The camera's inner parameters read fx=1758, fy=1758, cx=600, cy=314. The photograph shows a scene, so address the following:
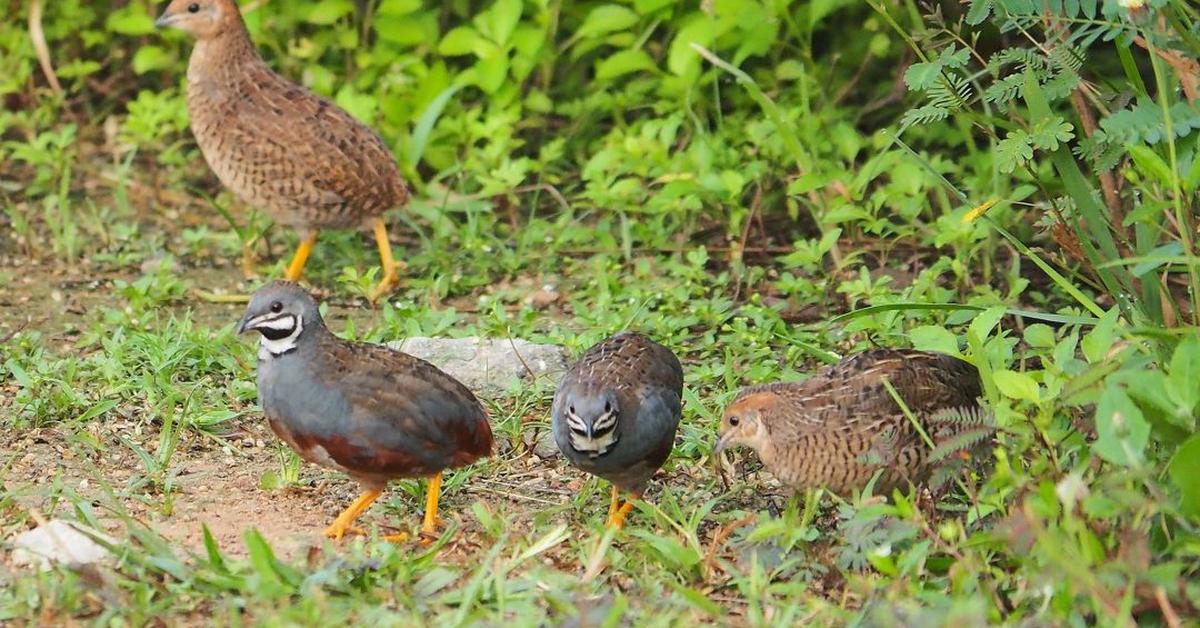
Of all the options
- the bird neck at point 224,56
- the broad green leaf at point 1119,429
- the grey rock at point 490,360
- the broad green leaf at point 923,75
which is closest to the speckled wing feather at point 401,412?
the grey rock at point 490,360

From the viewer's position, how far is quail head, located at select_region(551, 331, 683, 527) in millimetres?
4879

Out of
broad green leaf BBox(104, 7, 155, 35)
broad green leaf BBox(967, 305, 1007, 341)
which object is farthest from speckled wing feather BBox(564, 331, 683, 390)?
broad green leaf BBox(104, 7, 155, 35)

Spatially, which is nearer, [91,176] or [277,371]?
[277,371]

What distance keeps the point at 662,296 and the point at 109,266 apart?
2380mm

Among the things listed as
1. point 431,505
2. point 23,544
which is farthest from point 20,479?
point 431,505

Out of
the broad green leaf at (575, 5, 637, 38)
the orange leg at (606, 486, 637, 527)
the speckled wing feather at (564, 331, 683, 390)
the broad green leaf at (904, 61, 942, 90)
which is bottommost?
the orange leg at (606, 486, 637, 527)

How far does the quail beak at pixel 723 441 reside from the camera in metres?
5.00

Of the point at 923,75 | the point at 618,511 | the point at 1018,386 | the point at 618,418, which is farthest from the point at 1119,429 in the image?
the point at 618,511

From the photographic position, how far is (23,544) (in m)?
4.57

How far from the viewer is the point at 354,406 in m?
4.88

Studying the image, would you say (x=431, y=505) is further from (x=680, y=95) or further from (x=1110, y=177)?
(x=680, y=95)

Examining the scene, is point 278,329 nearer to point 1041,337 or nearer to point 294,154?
point 1041,337

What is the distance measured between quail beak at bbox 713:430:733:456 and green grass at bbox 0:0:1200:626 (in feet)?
0.62

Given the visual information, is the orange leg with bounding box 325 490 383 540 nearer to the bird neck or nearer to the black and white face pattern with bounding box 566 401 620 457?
the black and white face pattern with bounding box 566 401 620 457
